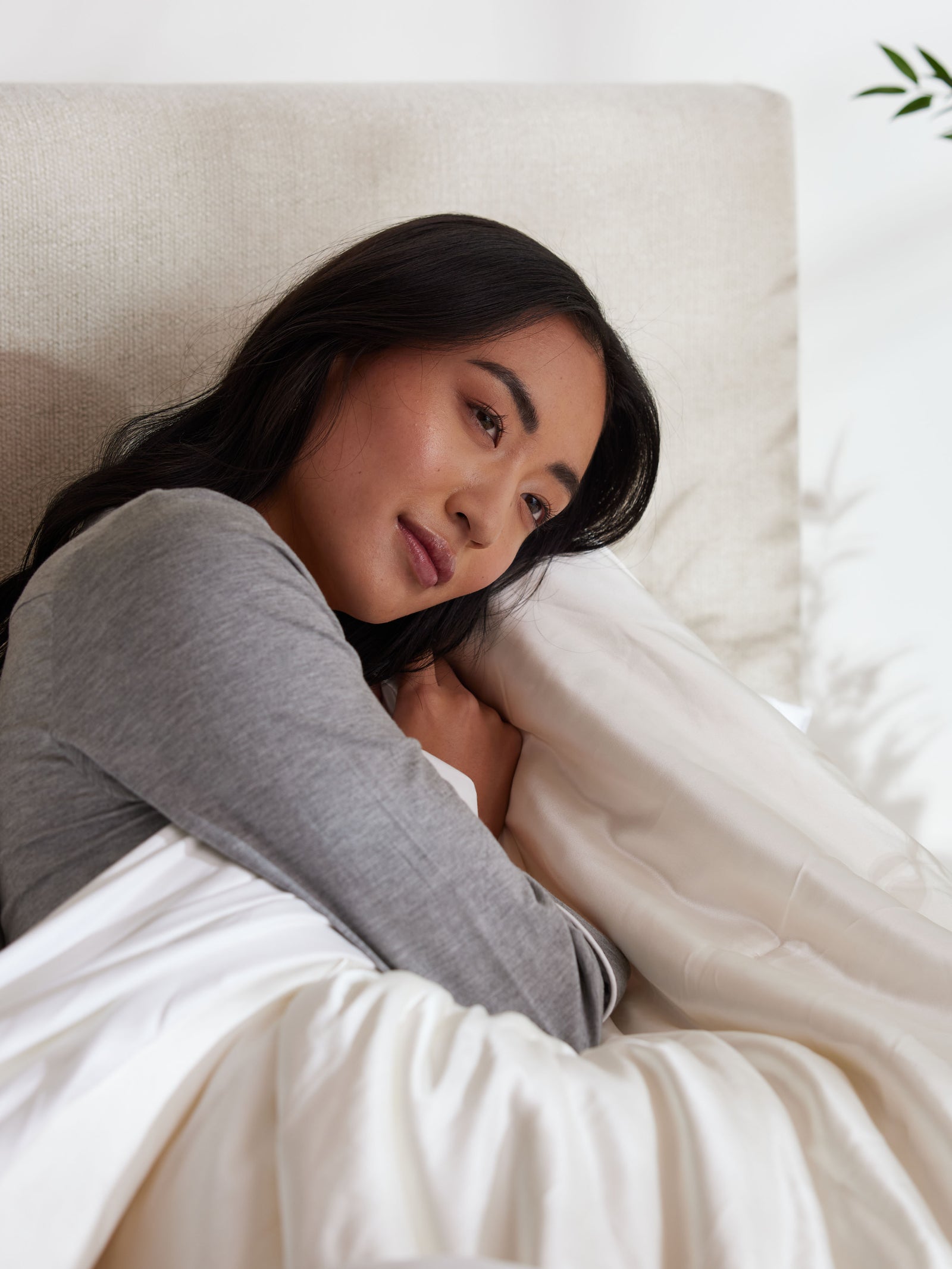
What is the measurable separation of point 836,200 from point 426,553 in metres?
1.22

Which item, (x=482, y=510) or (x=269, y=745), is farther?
(x=482, y=510)

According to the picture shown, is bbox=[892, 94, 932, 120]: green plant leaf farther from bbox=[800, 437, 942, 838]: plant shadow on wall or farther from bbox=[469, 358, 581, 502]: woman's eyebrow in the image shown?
bbox=[469, 358, 581, 502]: woman's eyebrow

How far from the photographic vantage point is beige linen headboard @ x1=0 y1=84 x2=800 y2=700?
1201mm

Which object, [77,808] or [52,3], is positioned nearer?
[77,808]

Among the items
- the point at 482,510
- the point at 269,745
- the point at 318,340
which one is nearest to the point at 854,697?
the point at 482,510

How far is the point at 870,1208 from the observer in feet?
1.98

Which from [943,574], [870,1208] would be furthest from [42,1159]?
[943,574]

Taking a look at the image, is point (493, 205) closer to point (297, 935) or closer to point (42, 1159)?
point (297, 935)

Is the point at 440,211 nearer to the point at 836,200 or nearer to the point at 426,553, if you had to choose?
the point at 426,553

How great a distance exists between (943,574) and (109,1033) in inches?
69.0

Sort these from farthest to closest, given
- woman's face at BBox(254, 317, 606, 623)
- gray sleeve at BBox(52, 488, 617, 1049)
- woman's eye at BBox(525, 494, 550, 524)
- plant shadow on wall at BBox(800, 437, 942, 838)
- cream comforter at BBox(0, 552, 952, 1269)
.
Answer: plant shadow on wall at BBox(800, 437, 942, 838) < woman's eye at BBox(525, 494, 550, 524) < woman's face at BBox(254, 317, 606, 623) < gray sleeve at BBox(52, 488, 617, 1049) < cream comforter at BBox(0, 552, 952, 1269)

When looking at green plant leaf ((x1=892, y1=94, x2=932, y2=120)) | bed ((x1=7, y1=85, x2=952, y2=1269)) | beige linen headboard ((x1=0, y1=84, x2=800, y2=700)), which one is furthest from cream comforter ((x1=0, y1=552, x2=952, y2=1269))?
green plant leaf ((x1=892, y1=94, x2=932, y2=120))

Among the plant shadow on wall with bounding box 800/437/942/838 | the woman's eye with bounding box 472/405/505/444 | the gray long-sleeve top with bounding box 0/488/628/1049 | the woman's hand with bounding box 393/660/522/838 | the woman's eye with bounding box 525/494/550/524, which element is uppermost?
the woman's eye with bounding box 472/405/505/444

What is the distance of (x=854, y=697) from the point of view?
2010mm
